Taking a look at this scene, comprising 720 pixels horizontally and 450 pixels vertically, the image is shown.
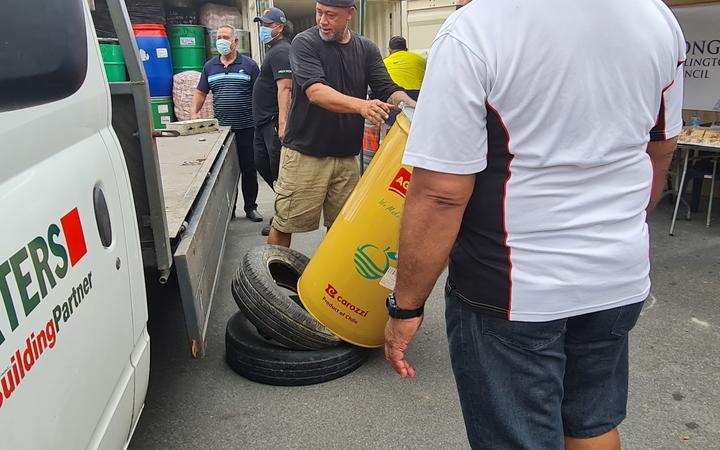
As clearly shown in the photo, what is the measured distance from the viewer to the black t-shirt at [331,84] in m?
3.46

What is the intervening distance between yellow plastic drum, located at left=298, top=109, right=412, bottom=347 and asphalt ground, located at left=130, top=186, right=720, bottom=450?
1.14ft

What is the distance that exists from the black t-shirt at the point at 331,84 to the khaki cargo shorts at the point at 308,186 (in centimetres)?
6

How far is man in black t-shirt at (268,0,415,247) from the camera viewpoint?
134 inches

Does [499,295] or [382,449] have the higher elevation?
[499,295]

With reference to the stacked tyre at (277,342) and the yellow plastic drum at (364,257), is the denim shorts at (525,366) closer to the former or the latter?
the yellow plastic drum at (364,257)

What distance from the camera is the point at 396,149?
259 cm

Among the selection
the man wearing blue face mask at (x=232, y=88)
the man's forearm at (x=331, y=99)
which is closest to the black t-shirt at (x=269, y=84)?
the man wearing blue face mask at (x=232, y=88)

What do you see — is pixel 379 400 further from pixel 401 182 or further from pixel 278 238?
pixel 278 238

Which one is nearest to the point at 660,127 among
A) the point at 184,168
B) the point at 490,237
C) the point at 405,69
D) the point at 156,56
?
the point at 490,237

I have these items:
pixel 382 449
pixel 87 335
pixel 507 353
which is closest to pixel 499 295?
pixel 507 353

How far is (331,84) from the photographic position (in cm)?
355

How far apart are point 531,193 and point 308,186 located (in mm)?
2519

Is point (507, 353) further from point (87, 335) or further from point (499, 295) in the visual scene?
point (87, 335)

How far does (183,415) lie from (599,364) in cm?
201
